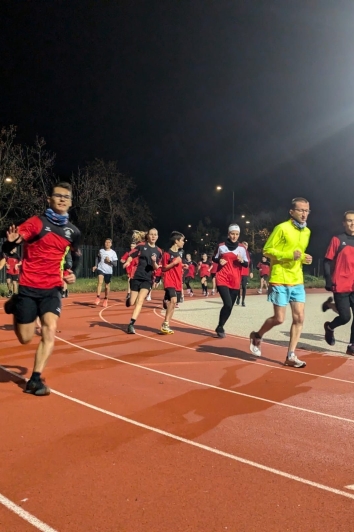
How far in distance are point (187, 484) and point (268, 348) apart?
5865 mm

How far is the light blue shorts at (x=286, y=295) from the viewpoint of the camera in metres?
6.92

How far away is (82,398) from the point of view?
5.25 metres

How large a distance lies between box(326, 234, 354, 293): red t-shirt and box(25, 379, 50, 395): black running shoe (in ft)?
16.6

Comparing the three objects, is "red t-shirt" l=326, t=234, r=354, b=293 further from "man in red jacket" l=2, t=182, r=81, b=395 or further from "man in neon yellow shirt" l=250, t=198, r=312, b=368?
"man in red jacket" l=2, t=182, r=81, b=395

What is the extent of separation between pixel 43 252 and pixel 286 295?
11.3 feet

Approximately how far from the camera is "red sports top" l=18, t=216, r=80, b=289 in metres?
5.32

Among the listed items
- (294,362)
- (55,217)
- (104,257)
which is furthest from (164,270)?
(104,257)

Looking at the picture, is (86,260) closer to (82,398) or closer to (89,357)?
(89,357)

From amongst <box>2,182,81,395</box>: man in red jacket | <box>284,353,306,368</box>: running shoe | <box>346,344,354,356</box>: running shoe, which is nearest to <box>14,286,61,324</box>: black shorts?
<box>2,182,81,395</box>: man in red jacket

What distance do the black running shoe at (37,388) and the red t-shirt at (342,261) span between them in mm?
5053

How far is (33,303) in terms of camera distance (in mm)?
5363

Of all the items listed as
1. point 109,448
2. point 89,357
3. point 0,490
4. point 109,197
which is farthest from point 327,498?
point 109,197

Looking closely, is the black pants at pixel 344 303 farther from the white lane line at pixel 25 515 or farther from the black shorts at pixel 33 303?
the white lane line at pixel 25 515

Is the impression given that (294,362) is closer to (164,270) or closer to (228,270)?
(228,270)
